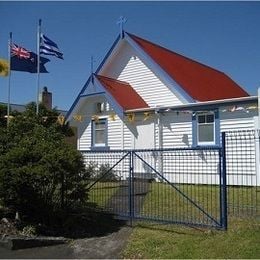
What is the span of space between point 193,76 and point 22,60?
27.4ft

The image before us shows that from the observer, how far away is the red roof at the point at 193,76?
19766mm

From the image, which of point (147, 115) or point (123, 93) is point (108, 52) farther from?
point (147, 115)

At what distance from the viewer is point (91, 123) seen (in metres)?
20.8

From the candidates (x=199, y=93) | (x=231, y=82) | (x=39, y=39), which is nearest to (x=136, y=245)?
(x=199, y=93)

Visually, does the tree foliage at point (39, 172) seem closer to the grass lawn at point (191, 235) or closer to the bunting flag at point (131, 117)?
the grass lawn at point (191, 235)

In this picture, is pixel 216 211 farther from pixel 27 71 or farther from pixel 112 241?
pixel 27 71

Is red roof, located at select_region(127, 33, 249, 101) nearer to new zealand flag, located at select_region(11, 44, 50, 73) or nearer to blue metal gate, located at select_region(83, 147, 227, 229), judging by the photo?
new zealand flag, located at select_region(11, 44, 50, 73)

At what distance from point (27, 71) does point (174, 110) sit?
864 cm

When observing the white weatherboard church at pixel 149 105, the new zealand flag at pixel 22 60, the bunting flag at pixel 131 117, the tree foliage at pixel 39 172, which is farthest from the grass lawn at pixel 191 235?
the new zealand flag at pixel 22 60

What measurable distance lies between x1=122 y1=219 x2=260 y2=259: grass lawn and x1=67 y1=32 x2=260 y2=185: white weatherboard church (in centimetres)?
734

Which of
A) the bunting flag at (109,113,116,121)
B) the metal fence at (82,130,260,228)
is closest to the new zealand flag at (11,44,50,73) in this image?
the bunting flag at (109,113,116,121)

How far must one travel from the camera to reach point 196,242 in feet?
26.9

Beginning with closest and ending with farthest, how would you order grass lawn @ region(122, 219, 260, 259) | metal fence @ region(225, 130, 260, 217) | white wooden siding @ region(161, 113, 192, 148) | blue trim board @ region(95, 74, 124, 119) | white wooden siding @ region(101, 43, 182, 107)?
grass lawn @ region(122, 219, 260, 259)
metal fence @ region(225, 130, 260, 217)
white wooden siding @ region(161, 113, 192, 148)
blue trim board @ region(95, 74, 124, 119)
white wooden siding @ region(101, 43, 182, 107)

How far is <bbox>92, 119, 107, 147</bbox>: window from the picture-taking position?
20.3 metres
